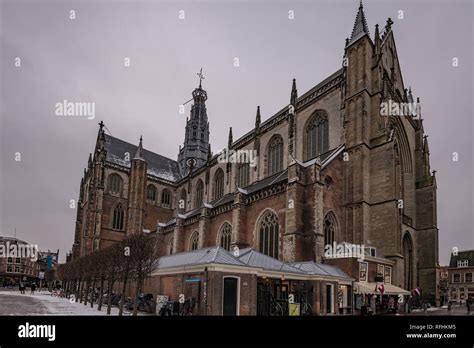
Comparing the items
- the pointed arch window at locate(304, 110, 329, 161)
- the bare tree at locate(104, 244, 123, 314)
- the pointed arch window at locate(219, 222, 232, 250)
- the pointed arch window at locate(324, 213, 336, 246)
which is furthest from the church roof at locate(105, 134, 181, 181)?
the pointed arch window at locate(324, 213, 336, 246)

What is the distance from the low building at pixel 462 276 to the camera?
55969 mm

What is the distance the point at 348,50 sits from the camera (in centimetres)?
3119

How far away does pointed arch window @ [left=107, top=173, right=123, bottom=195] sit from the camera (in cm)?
5266

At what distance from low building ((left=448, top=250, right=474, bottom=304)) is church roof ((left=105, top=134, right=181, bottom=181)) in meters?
49.7

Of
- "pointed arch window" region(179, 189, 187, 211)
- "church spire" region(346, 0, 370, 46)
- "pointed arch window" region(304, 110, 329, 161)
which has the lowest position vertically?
"pointed arch window" region(179, 189, 187, 211)

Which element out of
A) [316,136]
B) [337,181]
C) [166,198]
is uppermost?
[316,136]

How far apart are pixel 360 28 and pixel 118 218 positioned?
134 ft

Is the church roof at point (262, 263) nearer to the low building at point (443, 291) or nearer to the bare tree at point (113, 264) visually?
the bare tree at point (113, 264)

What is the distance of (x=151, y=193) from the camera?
57.0 m

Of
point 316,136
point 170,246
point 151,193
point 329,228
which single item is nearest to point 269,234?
point 329,228

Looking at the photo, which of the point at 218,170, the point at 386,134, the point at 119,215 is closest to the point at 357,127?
the point at 386,134

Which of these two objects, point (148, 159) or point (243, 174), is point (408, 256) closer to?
point (243, 174)

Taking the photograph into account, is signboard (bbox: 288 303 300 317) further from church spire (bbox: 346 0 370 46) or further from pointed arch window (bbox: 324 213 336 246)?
church spire (bbox: 346 0 370 46)

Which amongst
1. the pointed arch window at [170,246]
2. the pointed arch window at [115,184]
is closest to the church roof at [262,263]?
the pointed arch window at [170,246]
